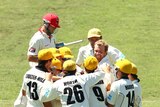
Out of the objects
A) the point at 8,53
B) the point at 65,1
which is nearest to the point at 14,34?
the point at 8,53

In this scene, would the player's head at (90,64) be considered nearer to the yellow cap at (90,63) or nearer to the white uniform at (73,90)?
the yellow cap at (90,63)

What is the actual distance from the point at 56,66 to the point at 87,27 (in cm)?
1095

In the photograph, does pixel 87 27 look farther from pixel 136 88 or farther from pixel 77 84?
pixel 77 84

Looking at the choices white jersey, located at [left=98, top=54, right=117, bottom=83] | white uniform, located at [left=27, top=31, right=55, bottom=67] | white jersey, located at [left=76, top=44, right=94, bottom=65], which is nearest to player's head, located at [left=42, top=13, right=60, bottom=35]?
white uniform, located at [left=27, top=31, right=55, bottom=67]

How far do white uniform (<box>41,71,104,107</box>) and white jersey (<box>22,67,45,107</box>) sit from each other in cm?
15

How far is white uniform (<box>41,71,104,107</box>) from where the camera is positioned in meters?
8.78

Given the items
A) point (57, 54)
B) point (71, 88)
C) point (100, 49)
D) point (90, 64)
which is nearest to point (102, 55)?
point (100, 49)

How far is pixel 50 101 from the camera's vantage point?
30.3 feet

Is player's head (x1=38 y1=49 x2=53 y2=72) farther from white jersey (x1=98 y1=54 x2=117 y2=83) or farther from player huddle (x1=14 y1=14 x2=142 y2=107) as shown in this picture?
white jersey (x1=98 y1=54 x2=117 y2=83)

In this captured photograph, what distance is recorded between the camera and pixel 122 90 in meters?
9.05

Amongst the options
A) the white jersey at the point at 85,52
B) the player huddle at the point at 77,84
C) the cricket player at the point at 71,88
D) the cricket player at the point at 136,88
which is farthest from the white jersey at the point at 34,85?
the white jersey at the point at 85,52

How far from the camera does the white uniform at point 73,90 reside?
8.78 metres

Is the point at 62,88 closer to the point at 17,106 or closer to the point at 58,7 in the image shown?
the point at 17,106

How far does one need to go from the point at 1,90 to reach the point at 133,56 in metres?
4.84
